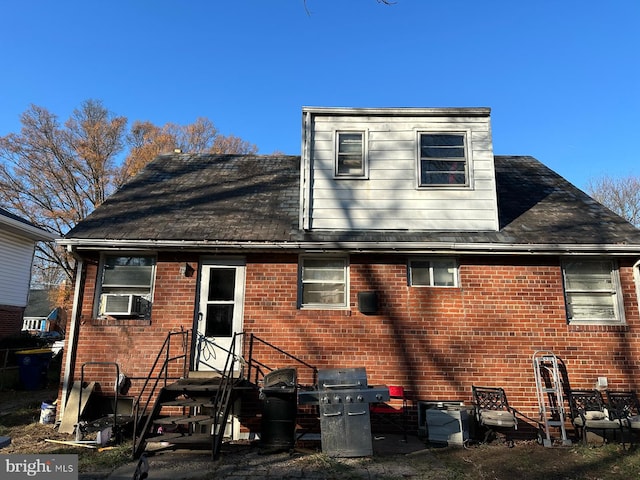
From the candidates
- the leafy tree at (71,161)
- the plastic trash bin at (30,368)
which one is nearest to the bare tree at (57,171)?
the leafy tree at (71,161)

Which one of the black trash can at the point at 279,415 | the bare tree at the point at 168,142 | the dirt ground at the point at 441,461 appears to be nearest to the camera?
the dirt ground at the point at 441,461

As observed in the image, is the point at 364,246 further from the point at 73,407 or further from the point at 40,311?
the point at 40,311

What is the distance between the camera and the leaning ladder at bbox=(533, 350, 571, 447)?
6.12 metres

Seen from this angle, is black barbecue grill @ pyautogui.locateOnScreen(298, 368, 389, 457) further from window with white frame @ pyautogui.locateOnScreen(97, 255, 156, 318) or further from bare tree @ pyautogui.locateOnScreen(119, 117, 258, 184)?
bare tree @ pyautogui.locateOnScreen(119, 117, 258, 184)

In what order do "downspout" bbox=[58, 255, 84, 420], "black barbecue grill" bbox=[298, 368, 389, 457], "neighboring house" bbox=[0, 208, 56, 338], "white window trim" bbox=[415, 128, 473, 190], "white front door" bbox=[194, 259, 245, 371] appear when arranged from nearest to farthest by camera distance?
1. "black barbecue grill" bbox=[298, 368, 389, 457]
2. "downspout" bbox=[58, 255, 84, 420]
3. "white front door" bbox=[194, 259, 245, 371]
4. "white window trim" bbox=[415, 128, 473, 190]
5. "neighboring house" bbox=[0, 208, 56, 338]

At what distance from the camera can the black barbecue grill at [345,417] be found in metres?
5.40

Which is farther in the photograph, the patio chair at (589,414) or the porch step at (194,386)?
the patio chair at (589,414)

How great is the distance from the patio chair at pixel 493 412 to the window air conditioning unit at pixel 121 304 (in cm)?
581

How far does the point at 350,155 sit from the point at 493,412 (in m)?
5.03

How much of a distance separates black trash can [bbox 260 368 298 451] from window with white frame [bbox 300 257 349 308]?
1.67 m

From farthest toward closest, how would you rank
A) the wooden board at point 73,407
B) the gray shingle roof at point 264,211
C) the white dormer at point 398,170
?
the white dormer at point 398,170, the gray shingle roof at point 264,211, the wooden board at point 73,407

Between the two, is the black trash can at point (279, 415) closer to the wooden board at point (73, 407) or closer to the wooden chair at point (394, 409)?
the wooden chair at point (394, 409)

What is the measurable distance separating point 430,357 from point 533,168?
246 inches

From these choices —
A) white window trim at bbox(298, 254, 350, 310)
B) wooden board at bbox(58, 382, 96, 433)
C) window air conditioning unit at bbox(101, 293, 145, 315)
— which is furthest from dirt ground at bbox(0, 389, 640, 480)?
white window trim at bbox(298, 254, 350, 310)
